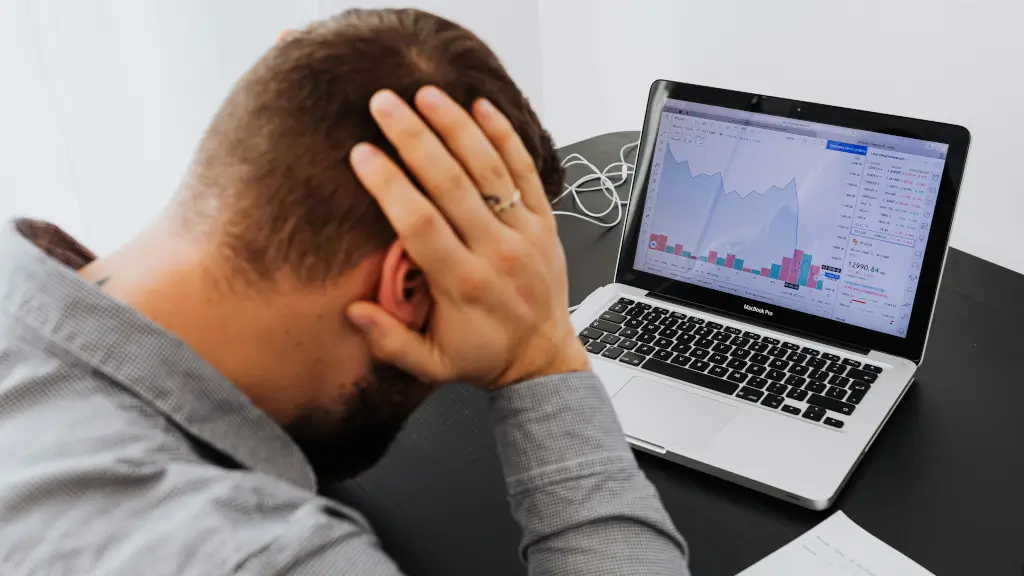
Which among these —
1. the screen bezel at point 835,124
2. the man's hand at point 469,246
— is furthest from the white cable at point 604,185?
the man's hand at point 469,246

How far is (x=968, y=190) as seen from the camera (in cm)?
161

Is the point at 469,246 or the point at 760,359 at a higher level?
the point at 469,246

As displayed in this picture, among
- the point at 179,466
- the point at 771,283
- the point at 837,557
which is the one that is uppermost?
the point at 179,466

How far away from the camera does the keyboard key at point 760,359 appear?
97 cm

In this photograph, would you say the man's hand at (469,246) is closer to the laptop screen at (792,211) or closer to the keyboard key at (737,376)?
the keyboard key at (737,376)

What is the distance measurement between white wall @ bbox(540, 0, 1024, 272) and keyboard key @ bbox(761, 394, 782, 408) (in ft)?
2.98

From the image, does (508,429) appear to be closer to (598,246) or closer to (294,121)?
(294,121)

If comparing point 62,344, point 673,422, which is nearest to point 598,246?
point 673,422

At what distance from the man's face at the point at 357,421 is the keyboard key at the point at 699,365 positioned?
0.36 meters

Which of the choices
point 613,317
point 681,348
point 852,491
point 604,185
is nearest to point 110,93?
point 604,185

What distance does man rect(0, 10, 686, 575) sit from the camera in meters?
0.49

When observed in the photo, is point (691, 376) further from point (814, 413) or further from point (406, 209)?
point (406, 209)

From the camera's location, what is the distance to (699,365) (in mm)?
970

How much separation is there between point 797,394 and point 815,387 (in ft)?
0.08
